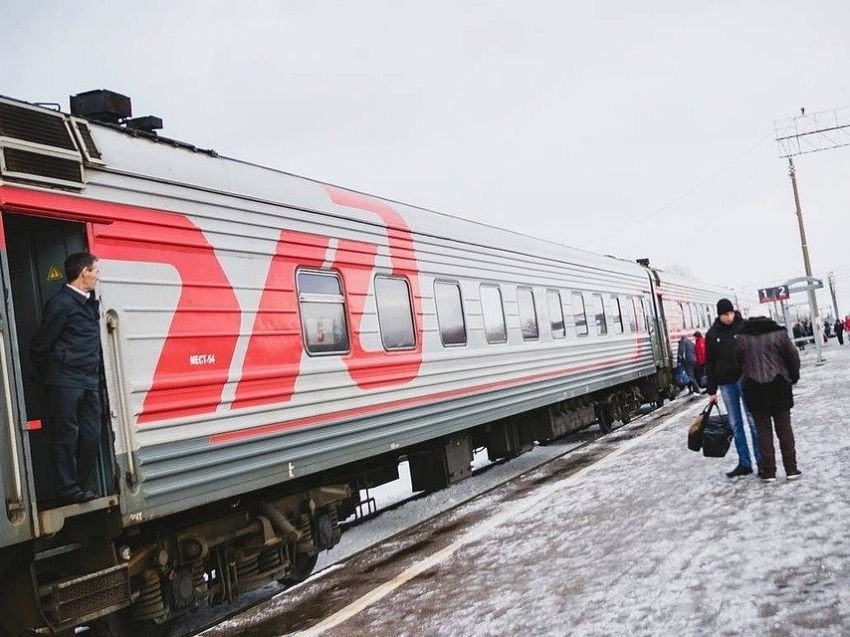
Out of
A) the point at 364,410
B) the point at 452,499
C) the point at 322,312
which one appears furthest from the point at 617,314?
the point at 322,312

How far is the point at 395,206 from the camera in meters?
8.52

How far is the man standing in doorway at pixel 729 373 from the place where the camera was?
24.8 ft

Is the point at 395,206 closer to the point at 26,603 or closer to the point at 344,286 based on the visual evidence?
the point at 344,286

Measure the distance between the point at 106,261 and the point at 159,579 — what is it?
6.75 feet

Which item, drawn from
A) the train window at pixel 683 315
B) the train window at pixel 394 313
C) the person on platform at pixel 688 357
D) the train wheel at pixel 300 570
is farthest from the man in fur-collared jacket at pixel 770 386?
the train window at pixel 683 315

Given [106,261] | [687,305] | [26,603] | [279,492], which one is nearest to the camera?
[26,603]

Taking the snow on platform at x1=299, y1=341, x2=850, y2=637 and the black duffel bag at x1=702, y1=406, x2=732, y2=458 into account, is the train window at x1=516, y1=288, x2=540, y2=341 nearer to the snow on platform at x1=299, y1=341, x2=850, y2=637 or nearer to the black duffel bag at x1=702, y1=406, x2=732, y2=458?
the snow on platform at x1=299, y1=341, x2=850, y2=637

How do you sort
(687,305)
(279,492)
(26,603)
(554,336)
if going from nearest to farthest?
(26,603), (279,492), (554,336), (687,305)

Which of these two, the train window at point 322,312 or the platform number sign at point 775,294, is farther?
the platform number sign at point 775,294

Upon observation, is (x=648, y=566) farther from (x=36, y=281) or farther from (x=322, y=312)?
(x=36, y=281)

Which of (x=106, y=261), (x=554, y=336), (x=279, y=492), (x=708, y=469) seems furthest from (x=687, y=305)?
(x=106, y=261)

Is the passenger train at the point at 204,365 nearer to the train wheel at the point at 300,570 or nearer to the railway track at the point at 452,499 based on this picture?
the train wheel at the point at 300,570

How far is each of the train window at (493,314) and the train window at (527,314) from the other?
0.54 metres

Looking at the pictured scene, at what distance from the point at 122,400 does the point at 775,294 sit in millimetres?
20399
